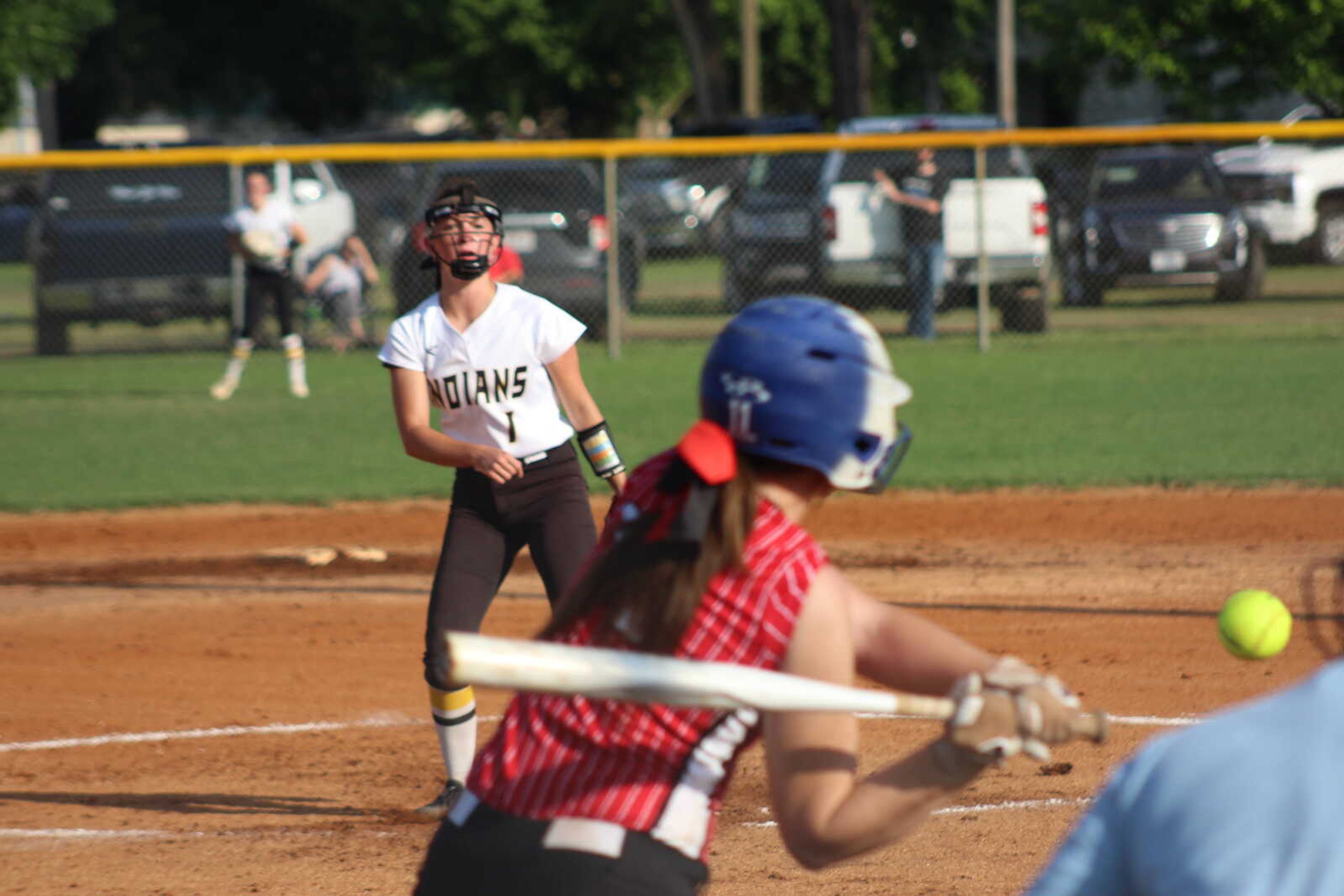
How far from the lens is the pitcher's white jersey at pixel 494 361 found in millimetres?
5719

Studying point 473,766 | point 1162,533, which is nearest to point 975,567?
point 1162,533

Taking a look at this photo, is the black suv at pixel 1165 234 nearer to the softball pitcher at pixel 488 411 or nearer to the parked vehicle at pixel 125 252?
the parked vehicle at pixel 125 252

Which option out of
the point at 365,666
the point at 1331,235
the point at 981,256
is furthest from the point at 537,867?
the point at 1331,235

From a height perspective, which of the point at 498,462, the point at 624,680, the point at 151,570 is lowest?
the point at 151,570

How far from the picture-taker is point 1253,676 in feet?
23.6

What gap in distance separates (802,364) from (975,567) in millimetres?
7246

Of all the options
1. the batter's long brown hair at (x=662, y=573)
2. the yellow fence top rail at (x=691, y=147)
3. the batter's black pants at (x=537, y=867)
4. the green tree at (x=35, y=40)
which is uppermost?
the green tree at (x=35, y=40)

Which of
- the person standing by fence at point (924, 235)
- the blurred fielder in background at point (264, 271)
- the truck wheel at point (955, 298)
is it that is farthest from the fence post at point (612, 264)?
the truck wheel at point (955, 298)

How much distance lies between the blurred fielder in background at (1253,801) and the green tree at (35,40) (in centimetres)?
2848

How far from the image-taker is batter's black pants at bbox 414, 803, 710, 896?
245 cm

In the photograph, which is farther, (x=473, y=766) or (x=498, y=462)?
(x=498, y=462)

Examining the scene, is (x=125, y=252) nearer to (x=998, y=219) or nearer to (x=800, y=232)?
(x=800, y=232)

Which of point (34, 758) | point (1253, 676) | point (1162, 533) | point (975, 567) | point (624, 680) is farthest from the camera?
point (1162, 533)

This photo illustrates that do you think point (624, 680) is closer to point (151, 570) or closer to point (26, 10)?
point (151, 570)
